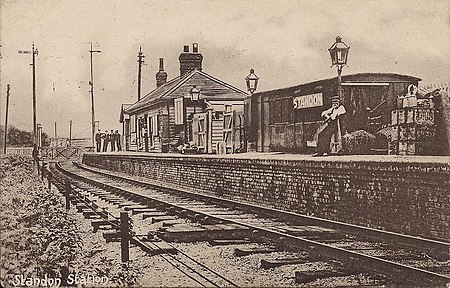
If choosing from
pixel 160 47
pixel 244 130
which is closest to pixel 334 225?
pixel 160 47

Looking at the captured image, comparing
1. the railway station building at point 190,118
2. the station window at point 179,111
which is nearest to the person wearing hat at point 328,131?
the railway station building at point 190,118

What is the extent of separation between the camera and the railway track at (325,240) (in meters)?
4.73

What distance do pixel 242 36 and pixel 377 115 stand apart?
169 inches

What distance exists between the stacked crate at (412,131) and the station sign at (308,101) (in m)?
2.28

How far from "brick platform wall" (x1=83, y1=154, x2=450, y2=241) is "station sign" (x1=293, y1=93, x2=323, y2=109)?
2.19 meters

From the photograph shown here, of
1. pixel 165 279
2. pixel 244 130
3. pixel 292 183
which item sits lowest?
pixel 165 279

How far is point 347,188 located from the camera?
6762 mm

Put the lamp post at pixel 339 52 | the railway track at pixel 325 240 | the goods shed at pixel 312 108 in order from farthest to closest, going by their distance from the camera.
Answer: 1. the goods shed at pixel 312 108
2. the lamp post at pixel 339 52
3. the railway track at pixel 325 240

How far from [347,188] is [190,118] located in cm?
1078

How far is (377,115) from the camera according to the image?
10.0 metres

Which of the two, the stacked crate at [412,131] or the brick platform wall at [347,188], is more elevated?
the stacked crate at [412,131]

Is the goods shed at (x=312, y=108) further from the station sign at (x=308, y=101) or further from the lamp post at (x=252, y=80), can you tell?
the lamp post at (x=252, y=80)

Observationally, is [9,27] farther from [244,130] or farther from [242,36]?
[244,130]

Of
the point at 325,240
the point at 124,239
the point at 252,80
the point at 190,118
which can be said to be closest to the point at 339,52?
the point at 252,80
